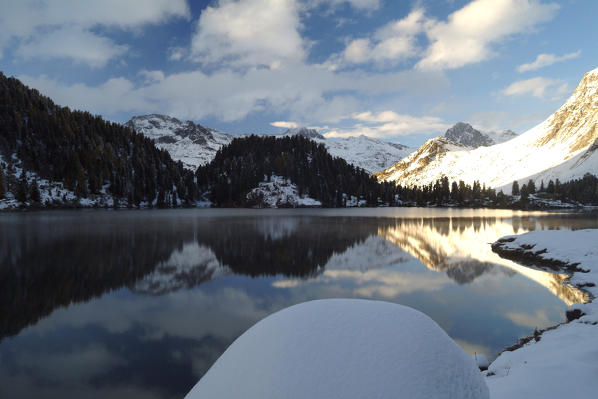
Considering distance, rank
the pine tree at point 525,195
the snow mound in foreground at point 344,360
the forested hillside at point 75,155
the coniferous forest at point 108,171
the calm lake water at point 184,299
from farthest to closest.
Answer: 1. the pine tree at point 525,195
2. the coniferous forest at point 108,171
3. the forested hillside at point 75,155
4. the calm lake water at point 184,299
5. the snow mound in foreground at point 344,360

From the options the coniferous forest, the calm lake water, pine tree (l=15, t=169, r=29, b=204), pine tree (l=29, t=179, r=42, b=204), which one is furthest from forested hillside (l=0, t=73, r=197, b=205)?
the calm lake water

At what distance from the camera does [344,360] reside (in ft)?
11.0

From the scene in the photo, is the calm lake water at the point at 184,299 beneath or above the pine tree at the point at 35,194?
beneath

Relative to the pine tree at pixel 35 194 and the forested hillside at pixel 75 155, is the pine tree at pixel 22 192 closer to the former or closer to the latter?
the forested hillside at pixel 75 155

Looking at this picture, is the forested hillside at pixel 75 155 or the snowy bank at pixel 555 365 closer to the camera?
the snowy bank at pixel 555 365

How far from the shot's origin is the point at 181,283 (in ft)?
64.5

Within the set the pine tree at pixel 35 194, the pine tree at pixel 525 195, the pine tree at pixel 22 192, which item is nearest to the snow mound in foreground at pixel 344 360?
the pine tree at pixel 22 192

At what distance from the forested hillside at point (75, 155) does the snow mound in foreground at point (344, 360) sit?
158092mm

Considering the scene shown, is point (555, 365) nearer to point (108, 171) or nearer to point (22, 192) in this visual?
point (22, 192)

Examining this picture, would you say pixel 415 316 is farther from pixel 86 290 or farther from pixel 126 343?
pixel 86 290

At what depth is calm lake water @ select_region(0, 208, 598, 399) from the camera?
10141 mm

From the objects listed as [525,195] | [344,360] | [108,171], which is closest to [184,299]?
[344,360]

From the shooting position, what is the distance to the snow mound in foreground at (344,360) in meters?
3.10

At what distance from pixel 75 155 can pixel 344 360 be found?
18838cm
